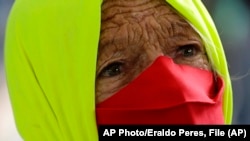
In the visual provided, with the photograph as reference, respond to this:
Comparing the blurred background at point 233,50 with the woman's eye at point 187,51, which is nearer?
the woman's eye at point 187,51

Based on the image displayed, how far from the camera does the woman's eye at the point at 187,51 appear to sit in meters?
1.09

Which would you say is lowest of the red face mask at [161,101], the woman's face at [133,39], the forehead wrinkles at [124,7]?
the red face mask at [161,101]

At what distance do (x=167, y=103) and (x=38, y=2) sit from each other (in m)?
0.36

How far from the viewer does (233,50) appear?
1.27m

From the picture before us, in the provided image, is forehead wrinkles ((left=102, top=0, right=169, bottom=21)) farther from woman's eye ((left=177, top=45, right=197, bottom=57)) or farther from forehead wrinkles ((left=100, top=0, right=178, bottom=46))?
woman's eye ((left=177, top=45, right=197, bottom=57))

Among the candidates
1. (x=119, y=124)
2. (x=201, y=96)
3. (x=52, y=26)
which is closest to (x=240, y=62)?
(x=201, y=96)

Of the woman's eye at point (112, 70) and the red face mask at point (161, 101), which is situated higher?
the woman's eye at point (112, 70)

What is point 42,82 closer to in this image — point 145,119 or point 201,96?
point 145,119

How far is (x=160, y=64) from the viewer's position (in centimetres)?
104
